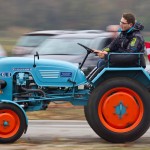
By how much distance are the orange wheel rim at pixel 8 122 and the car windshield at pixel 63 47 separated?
790 centimetres

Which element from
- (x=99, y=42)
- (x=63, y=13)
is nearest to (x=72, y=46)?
(x=99, y=42)

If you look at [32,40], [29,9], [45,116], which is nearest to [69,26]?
[29,9]

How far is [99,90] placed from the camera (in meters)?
9.19

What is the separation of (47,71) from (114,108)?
1.07 meters

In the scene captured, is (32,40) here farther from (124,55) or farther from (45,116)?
Result: (124,55)

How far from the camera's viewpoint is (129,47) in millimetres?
9281

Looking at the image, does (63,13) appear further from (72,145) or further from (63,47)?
(72,145)

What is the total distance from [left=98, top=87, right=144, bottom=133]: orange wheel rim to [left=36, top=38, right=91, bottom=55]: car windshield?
762cm

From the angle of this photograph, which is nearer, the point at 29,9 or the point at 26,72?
the point at 26,72

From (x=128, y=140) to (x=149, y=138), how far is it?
0.67 meters

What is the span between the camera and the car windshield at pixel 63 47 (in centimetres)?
1708

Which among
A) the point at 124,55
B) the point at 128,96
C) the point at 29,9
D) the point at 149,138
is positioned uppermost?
the point at 29,9

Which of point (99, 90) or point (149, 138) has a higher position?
point (99, 90)

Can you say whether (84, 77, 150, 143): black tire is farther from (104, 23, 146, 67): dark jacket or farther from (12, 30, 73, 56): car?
(12, 30, 73, 56): car
